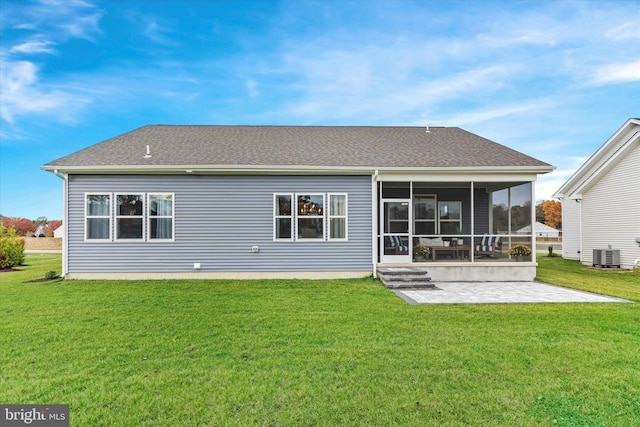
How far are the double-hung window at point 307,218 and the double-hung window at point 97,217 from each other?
16.7 feet

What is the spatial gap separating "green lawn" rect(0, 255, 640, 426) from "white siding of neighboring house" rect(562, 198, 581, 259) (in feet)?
42.7

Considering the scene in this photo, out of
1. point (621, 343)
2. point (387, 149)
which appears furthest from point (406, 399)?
point (387, 149)

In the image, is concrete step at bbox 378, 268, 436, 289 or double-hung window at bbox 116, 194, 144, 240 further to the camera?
double-hung window at bbox 116, 194, 144, 240

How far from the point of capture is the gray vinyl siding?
10250mm

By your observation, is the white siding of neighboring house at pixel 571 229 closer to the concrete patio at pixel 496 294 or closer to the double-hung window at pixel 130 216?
the concrete patio at pixel 496 294

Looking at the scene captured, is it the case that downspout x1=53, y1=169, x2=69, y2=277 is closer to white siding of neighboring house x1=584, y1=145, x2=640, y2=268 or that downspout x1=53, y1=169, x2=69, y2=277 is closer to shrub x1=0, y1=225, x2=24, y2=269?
shrub x1=0, y1=225, x2=24, y2=269

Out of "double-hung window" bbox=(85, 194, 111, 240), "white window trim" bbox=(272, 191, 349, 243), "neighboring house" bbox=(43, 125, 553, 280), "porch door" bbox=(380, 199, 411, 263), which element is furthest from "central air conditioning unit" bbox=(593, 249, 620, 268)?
"double-hung window" bbox=(85, 194, 111, 240)

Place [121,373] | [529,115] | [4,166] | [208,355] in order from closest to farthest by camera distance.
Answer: [121,373] < [208,355] < [529,115] < [4,166]

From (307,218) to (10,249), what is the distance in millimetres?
12540

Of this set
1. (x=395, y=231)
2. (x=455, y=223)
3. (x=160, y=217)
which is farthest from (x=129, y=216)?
(x=455, y=223)

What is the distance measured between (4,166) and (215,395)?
2931 cm

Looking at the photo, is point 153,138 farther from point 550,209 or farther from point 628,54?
point 550,209

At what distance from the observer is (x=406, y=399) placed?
3172mm

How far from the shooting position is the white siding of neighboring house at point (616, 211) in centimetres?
1321
